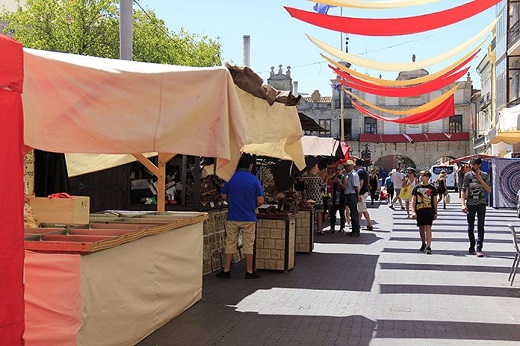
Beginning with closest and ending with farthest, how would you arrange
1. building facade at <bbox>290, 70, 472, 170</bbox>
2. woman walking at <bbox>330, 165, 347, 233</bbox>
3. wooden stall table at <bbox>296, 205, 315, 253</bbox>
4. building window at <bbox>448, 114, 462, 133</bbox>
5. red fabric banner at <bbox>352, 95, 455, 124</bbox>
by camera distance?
wooden stall table at <bbox>296, 205, 315, 253</bbox>, woman walking at <bbox>330, 165, 347, 233</bbox>, red fabric banner at <bbox>352, 95, 455, 124</bbox>, building facade at <bbox>290, 70, 472, 170</bbox>, building window at <bbox>448, 114, 462, 133</bbox>

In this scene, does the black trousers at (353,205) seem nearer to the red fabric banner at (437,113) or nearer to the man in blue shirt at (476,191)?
the man in blue shirt at (476,191)

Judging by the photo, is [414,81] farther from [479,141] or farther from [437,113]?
[479,141]

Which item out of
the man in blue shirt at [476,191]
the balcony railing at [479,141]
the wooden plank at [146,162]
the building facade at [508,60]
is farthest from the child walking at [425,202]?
the balcony railing at [479,141]

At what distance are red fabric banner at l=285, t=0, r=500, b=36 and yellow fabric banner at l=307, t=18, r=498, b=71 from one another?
3506 mm

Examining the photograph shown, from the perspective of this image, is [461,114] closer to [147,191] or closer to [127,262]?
[147,191]

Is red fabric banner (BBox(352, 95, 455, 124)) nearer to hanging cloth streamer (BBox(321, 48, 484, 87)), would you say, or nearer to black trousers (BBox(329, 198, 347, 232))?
hanging cloth streamer (BBox(321, 48, 484, 87))

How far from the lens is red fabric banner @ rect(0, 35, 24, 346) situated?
9.64 feet

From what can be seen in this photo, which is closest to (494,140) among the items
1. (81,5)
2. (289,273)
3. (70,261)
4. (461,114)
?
(289,273)

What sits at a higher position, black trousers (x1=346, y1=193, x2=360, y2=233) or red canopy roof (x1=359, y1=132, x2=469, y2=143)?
red canopy roof (x1=359, y1=132, x2=469, y2=143)

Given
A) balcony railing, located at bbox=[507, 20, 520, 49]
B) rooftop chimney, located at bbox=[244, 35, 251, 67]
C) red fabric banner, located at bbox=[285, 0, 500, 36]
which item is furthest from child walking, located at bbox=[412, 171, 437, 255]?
balcony railing, located at bbox=[507, 20, 520, 49]

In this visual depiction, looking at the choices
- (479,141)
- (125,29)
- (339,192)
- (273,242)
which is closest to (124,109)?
(125,29)

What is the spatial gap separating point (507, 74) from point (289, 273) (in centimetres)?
2563

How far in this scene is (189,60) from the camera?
29969 millimetres

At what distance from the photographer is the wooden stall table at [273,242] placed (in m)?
9.52
